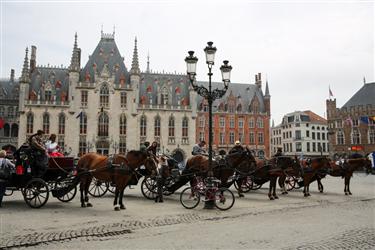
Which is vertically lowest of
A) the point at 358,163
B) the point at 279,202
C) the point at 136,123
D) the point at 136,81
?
the point at 279,202

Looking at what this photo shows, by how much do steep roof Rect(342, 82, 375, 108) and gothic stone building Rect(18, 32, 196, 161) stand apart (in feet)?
104

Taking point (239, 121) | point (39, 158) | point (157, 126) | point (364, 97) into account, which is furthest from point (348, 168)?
point (364, 97)

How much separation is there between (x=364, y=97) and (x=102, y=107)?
46102 millimetres

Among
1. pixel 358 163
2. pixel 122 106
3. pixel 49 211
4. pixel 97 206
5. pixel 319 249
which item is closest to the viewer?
pixel 319 249

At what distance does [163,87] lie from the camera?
49.2 m

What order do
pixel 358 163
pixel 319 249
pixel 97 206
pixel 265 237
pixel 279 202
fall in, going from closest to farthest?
1. pixel 319 249
2. pixel 265 237
3. pixel 97 206
4. pixel 279 202
5. pixel 358 163

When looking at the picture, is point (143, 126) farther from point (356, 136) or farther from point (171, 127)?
point (356, 136)

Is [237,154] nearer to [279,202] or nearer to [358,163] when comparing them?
[279,202]

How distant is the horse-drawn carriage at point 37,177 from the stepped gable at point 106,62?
37.2 meters

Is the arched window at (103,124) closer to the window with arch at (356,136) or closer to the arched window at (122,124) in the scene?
the arched window at (122,124)

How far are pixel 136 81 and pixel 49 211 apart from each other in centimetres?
3824

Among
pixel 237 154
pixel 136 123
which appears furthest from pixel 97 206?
pixel 136 123

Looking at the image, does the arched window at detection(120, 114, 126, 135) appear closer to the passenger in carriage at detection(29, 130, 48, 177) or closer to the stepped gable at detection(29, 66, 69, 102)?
the stepped gable at detection(29, 66, 69, 102)

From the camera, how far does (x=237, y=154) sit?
1216 cm
